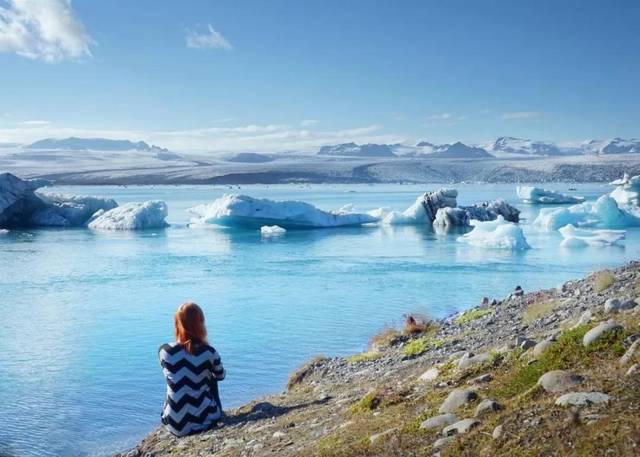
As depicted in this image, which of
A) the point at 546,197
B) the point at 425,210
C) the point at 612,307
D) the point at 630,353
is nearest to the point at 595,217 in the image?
the point at 425,210

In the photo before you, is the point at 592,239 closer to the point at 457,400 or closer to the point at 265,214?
the point at 265,214

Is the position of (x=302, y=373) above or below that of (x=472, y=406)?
below

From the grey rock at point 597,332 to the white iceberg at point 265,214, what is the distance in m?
27.2

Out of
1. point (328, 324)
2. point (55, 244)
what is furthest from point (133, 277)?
point (55, 244)

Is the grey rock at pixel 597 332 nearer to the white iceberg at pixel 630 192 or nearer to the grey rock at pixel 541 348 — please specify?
the grey rock at pixel 541 348

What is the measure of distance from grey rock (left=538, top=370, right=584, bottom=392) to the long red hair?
7.75ft

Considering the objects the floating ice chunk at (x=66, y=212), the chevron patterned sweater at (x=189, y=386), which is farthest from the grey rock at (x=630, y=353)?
the floating ice chunk at (x=66, y=212)

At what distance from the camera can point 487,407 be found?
11.9ft

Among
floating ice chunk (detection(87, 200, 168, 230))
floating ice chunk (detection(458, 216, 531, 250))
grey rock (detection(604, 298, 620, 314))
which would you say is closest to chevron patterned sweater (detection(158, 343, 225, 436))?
grey rock (detection(604, 298, 620, 314))

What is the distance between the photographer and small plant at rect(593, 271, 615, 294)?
848 cm

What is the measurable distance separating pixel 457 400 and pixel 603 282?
5.35 m

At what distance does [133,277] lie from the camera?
17.7 meters

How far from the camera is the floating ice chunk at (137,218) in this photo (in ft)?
105

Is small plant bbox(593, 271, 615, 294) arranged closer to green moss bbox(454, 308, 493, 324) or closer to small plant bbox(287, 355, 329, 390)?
green moss bbox(454, 308, 493, 324)
